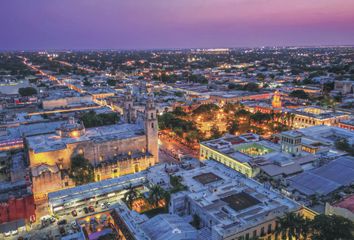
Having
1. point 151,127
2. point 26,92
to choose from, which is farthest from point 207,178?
point 26,92

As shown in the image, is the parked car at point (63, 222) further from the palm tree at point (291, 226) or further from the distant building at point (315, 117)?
the distant building at point (315, 117)

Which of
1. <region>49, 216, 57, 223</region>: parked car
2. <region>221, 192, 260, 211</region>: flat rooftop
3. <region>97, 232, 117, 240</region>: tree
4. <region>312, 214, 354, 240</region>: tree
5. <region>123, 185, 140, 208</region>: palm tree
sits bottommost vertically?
<region>49, 216, 57, 223</region>: parked car

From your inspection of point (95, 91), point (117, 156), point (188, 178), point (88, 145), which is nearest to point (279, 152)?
point (188, 178)

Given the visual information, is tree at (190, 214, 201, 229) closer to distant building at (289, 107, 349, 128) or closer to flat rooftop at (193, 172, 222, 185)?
flat rooftop at (193, 172, 222, 185)

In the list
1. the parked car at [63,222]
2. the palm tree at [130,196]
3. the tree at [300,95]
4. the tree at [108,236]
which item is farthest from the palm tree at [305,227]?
the tree at [300,95]

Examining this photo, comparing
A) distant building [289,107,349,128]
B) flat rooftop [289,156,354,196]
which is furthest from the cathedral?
distant building [289,107,349,128]

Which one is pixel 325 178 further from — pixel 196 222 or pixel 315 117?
pixel 315 117
